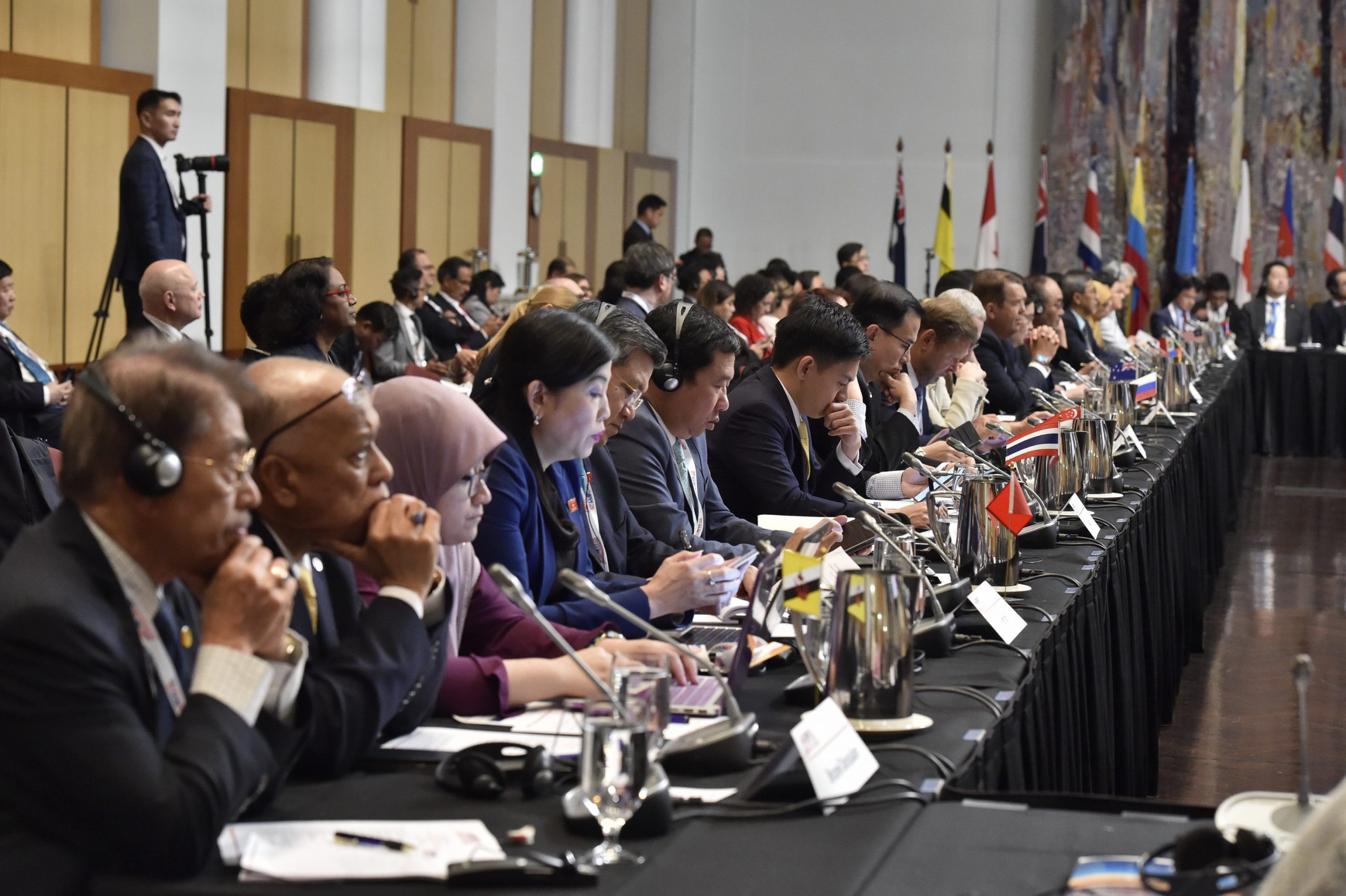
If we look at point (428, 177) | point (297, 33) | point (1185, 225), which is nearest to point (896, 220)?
point (1185, 225)

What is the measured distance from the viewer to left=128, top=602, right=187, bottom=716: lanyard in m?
1.33

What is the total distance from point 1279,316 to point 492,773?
→ 11.5 metres

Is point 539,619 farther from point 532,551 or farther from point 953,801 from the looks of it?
point 532,551

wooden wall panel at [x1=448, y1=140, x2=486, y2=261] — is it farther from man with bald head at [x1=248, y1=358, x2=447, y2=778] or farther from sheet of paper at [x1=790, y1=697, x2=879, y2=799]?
sheet of paper at [x1=790, y1=697, x2=879, y2=799]

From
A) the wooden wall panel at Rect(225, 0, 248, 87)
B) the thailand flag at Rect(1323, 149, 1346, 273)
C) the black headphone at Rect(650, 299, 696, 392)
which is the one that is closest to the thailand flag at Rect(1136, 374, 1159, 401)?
the black headphone at Rect(650, 299, 696, 392)

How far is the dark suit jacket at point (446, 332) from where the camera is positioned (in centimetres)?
892

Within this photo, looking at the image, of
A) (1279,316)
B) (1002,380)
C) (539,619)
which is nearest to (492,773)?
(539,619)

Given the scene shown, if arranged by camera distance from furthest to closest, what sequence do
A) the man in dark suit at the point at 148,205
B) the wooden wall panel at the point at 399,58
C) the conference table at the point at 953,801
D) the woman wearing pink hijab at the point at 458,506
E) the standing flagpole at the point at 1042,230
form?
the standing flagpole at the point at 1042,230, the wooden wall panel at the point at 399,58, the man in dark suit at the point at 148,205, the woman wearing pink hijab at the point at 458,506, the conference table at the point at 953,801

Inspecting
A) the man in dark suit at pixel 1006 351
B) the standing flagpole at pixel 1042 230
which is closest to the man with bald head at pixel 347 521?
the man in dark suit at pixel 1006 351

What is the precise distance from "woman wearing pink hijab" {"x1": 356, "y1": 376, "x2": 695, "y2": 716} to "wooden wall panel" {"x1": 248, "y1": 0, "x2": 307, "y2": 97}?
24.6 feet

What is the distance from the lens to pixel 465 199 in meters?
10.8

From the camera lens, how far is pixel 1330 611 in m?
5.52

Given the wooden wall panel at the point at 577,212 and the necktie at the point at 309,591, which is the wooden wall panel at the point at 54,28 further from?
the necktie at the point at 309,591

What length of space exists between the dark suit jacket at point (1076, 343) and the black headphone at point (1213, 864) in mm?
6450
